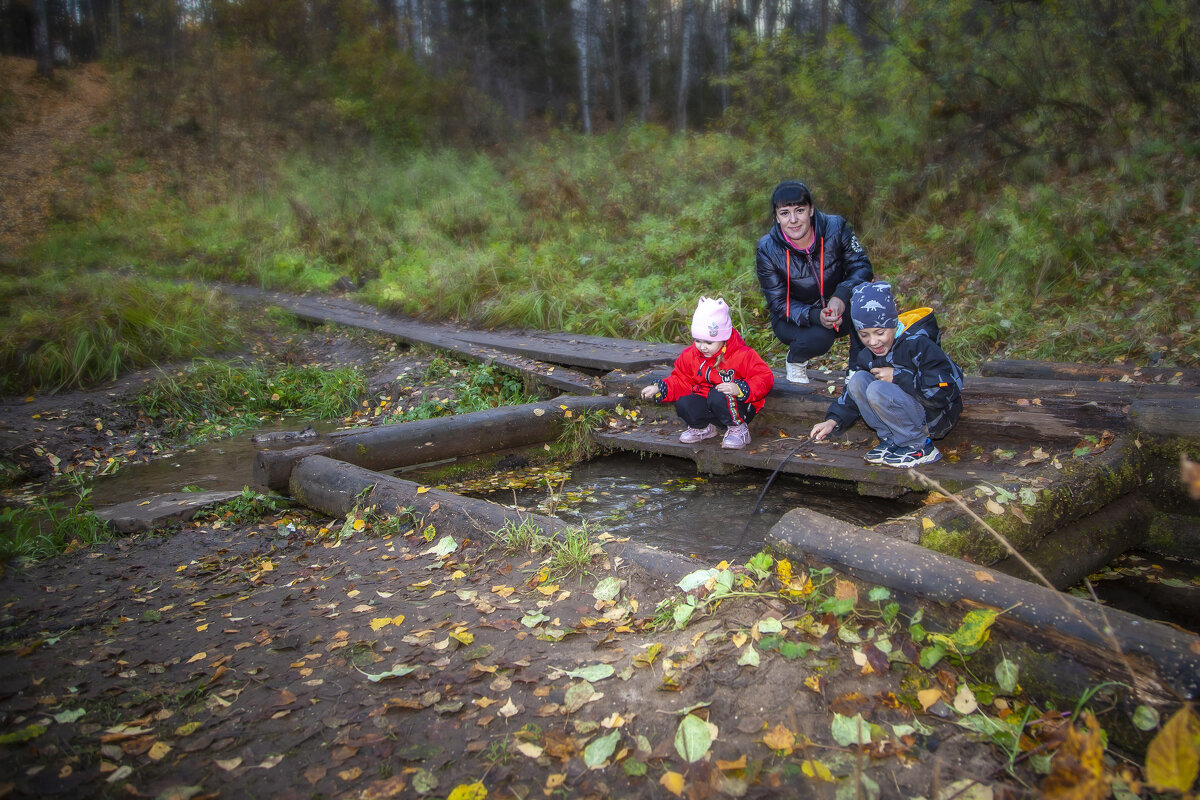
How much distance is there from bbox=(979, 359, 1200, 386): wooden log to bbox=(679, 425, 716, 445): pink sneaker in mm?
2444

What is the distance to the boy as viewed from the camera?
412cm

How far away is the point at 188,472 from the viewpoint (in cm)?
629

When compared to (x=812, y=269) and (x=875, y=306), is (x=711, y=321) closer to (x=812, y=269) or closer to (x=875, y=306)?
(x=812, y=269)

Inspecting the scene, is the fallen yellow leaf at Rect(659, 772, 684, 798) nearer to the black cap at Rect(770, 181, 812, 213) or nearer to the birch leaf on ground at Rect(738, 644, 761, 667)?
the birch leaf on ground at Rect(738, 644, 761, 667)

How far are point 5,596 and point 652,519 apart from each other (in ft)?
11.8

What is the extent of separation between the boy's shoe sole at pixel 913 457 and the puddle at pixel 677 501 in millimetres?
388

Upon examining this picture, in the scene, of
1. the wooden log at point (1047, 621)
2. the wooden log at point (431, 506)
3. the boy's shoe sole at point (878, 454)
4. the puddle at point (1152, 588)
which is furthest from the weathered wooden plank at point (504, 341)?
the wooden log at point (1047, 621)

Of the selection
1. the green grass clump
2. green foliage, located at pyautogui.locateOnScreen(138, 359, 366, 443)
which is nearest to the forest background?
green foliage, located at pyautogui.locateOnScreen(138, 359, 366, 443)

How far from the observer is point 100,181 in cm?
1753

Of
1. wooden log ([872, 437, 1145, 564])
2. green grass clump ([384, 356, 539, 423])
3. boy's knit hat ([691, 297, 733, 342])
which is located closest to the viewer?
wooden log ([872, 437, 1145, 564])

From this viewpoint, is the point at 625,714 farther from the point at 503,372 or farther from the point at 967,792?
the point at 503,372

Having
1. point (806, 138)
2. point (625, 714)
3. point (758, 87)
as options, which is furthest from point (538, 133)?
point (625, 714)

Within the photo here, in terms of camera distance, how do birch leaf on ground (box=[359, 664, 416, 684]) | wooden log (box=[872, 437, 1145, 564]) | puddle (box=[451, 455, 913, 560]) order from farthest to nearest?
puddle (box=[451, 455, 913, 560])
wooden log (box=[872, 437, 1145, 564])
birch leaf on ground (box=[359, 664, 416, 684])

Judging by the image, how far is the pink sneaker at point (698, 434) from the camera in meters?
5.54
